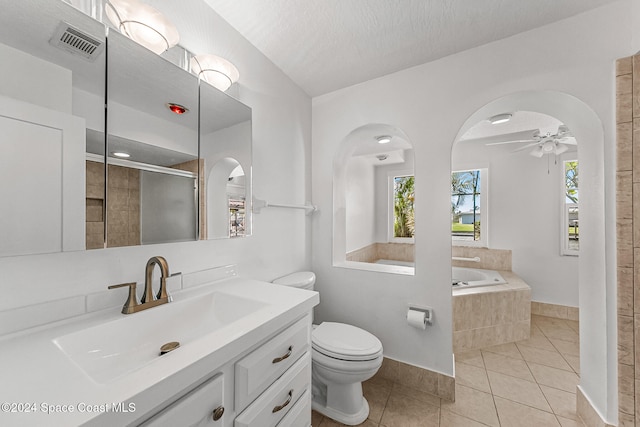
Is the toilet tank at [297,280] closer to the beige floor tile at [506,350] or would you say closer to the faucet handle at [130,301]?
the faucet handle at [130,301]

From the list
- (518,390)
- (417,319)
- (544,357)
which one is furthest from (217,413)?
(544,357)

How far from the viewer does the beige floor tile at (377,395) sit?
1.55 metres

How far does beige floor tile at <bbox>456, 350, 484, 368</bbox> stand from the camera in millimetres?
2080

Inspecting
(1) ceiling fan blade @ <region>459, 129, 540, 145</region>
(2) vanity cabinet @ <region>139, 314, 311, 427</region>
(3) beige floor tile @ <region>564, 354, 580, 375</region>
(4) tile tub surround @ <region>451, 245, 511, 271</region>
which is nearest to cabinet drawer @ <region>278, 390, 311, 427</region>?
(2) vanity cabinet @ <region>139, 314, 311, 427</region>

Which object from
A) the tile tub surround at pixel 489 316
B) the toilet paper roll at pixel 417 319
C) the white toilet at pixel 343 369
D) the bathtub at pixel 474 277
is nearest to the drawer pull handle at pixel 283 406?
the white toilet at pixel 343 369

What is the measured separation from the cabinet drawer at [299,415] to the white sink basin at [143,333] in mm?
455

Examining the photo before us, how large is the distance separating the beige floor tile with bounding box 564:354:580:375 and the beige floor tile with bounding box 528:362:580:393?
3.6 inches

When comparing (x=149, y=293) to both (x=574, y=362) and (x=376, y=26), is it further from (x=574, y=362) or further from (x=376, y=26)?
(x=574, y=362)

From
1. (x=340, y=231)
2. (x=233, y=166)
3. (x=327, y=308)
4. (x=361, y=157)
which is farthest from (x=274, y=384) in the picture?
(x=361, y=157)

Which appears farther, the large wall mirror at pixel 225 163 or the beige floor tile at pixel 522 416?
the beige floor tile at pixel 522 416

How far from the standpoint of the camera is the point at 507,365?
204 cm

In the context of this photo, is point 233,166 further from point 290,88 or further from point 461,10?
point 461,10

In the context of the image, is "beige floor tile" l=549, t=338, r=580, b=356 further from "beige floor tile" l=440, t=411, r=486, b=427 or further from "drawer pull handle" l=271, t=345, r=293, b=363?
"drawer pull handle" l=271, t=345, r=293, b=363

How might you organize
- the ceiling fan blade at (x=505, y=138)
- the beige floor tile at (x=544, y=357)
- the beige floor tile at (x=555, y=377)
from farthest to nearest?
the ceiling fan blade at (x=505, y=138) → the beige floor tile at (x=544, y=357) → the beige floor tile at (x=555, y=377)
